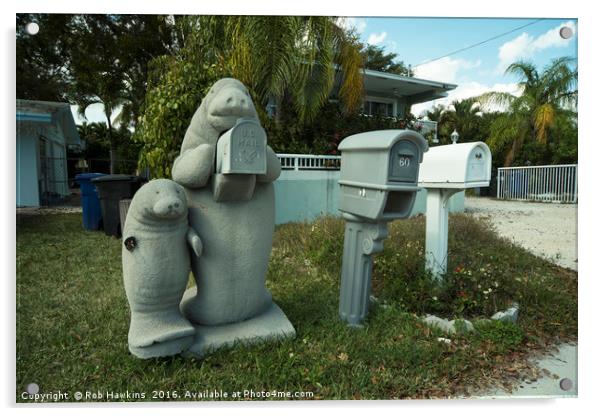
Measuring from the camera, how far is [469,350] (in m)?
2.50

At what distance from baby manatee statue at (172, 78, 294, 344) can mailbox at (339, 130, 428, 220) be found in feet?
1.83

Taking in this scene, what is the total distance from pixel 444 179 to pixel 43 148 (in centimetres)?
354

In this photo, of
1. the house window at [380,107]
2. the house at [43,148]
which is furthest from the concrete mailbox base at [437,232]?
the house at [43,148]

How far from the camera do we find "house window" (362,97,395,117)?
511 centimetres

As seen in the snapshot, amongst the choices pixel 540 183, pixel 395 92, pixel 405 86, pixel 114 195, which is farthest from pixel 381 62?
pixel 114 195

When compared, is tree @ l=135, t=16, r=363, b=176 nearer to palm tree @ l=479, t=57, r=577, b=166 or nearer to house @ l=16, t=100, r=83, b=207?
house @ l=16, t=100, r=83, b=207

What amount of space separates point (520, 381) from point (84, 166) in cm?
412

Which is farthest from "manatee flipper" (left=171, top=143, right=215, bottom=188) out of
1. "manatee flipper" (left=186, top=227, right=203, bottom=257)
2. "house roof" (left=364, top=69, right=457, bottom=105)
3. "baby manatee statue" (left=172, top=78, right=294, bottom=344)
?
"house roof" (left=364, top=69, right=457, bottom=105)

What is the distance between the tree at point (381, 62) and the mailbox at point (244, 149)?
1.39 m

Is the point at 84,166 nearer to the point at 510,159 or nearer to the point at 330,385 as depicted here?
the point at 330,385

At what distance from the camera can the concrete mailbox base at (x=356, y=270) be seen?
265 cm

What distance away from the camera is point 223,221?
2.27 metres

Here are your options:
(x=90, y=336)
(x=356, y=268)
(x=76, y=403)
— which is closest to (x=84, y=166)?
(x=90, y=336)

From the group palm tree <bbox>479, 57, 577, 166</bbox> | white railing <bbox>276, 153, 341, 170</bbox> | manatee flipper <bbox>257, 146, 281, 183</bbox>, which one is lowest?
manatee flipper <bbox>257, 146, 281, 183</bbox>
